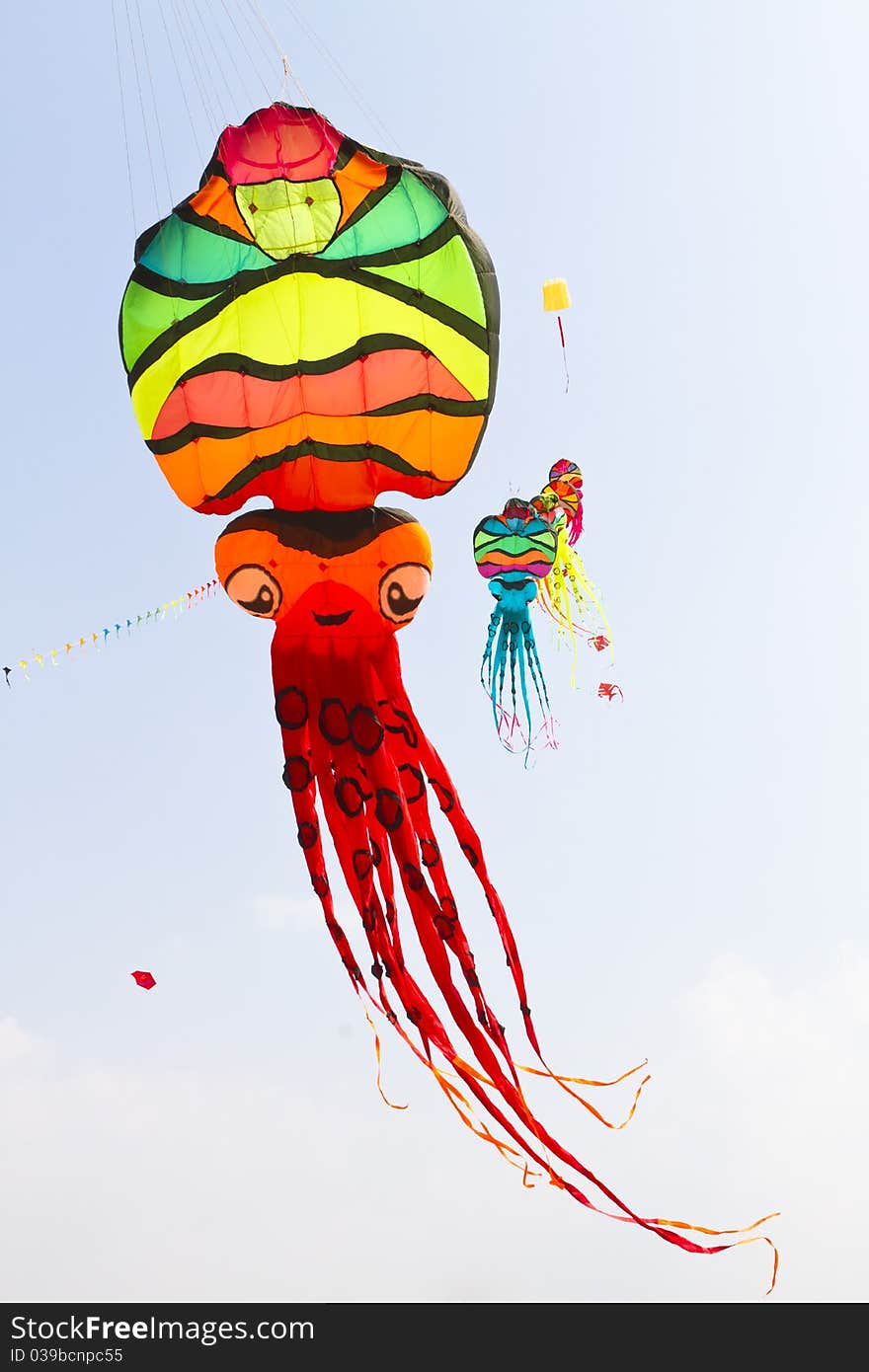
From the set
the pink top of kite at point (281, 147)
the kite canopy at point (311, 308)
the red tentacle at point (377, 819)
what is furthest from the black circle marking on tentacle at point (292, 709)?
the pink top of kite at point (281, 147)

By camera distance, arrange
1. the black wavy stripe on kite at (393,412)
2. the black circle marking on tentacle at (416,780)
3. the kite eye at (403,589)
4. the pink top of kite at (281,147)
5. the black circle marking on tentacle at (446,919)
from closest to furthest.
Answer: the pink top of kite at (281,147), the black wavy stripe on kite at (393,412), the black circle marking on tentacle at (446,919), the kite eye at (403,589), the black circle marking on tentacle at (416,780)

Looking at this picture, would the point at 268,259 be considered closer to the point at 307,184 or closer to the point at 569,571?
the point at 307,184

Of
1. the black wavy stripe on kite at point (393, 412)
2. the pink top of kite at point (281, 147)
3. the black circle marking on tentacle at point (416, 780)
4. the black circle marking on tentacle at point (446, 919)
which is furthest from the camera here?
the black circle marking on tentacle at point (416, 780)

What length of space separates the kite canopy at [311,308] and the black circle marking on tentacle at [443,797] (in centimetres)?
185

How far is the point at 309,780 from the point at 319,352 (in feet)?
7.73

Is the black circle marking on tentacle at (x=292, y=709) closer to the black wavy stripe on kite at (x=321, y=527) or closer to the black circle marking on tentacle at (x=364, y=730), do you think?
the black circle marking on tentacle at (x=364, y=730)

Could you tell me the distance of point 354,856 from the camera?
8289 mm

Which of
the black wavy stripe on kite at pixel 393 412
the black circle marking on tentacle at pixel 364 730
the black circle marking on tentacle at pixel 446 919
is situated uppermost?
the black wavy stripe on kite at pixel 393 412

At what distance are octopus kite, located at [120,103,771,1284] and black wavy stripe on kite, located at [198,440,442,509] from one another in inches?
0.5

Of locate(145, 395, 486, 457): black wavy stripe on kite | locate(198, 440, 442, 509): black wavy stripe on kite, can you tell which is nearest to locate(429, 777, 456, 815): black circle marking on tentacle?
locate(198, 440, 442, 509): black wavy stripe on kite

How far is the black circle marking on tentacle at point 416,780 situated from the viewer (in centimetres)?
845

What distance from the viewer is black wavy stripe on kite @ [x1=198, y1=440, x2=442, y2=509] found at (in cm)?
809

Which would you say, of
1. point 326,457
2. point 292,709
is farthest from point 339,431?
point 292,709

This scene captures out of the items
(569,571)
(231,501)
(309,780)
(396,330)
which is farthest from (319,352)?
(569,571)
